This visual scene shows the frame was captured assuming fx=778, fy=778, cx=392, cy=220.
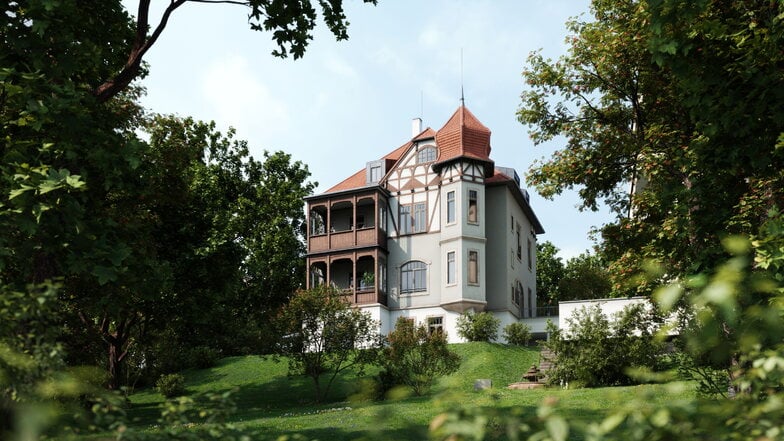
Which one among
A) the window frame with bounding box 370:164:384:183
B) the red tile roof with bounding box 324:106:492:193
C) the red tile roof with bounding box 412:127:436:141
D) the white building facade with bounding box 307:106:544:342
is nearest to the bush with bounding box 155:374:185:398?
the white building facade with bounding box 307:106:544:342

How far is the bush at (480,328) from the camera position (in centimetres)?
3625

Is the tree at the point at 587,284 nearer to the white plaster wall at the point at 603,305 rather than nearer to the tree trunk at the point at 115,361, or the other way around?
the white plaster wall at the point at 603,305

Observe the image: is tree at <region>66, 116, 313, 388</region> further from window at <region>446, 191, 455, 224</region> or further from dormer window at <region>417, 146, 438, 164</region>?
window at <region>446, 191, 455, 224</region>

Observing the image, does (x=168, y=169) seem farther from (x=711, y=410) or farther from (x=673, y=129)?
(x=711, y=410)

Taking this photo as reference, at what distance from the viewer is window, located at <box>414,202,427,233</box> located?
1676 inches

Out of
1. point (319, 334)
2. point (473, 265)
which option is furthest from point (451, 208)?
point (319, 334)

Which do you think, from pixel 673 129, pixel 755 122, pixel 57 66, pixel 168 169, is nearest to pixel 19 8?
pixel 57 66

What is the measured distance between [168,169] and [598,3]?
1367 centimetres

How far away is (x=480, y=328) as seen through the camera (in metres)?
36.2

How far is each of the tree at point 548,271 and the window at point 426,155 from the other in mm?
20613

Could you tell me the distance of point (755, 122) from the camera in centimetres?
1037

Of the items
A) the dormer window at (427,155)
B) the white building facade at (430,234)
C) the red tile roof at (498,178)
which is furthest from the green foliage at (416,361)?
the dormer window at (427,155)

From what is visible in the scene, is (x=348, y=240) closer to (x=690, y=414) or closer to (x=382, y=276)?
(x=382, y=276)

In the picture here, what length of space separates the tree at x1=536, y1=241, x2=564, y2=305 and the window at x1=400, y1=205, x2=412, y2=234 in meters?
20.3
